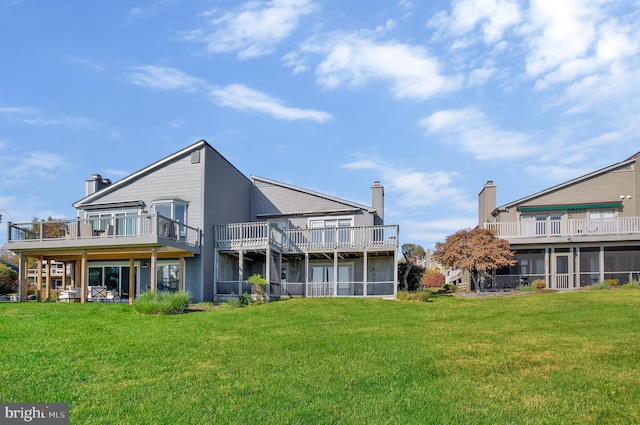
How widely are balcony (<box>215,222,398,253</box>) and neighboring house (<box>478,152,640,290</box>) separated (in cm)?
747

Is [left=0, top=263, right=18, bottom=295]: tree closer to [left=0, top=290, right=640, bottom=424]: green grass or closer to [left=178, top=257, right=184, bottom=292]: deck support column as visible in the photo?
[left=178, top=257, right=184, bottom=292]: deck support column

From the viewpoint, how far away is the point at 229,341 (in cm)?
1015

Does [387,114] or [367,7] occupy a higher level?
[367,7]

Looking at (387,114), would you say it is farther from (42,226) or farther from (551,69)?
(42,226)

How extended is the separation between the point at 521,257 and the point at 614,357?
65.1ft

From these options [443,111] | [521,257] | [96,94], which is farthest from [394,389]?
[521,257]

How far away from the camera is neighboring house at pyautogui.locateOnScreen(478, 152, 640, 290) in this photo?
2567cm

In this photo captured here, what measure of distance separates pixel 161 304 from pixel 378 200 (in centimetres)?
1452

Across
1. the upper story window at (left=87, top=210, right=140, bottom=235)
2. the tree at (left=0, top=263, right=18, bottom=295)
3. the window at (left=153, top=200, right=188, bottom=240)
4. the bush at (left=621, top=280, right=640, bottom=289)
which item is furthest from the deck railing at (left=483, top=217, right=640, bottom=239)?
the tree at (left=0, top=263, right=18, bottom=295)

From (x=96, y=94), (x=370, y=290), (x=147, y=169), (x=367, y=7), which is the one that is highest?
(x=367, y=7)

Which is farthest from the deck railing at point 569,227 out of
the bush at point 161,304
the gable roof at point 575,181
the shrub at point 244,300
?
the bush at point 161,304

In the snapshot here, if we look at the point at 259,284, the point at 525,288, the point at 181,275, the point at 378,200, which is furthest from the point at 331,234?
the point at 525,288

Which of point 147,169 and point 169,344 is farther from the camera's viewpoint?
point 147,169

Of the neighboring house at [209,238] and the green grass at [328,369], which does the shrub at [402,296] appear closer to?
the neighboring house at [209,238]
